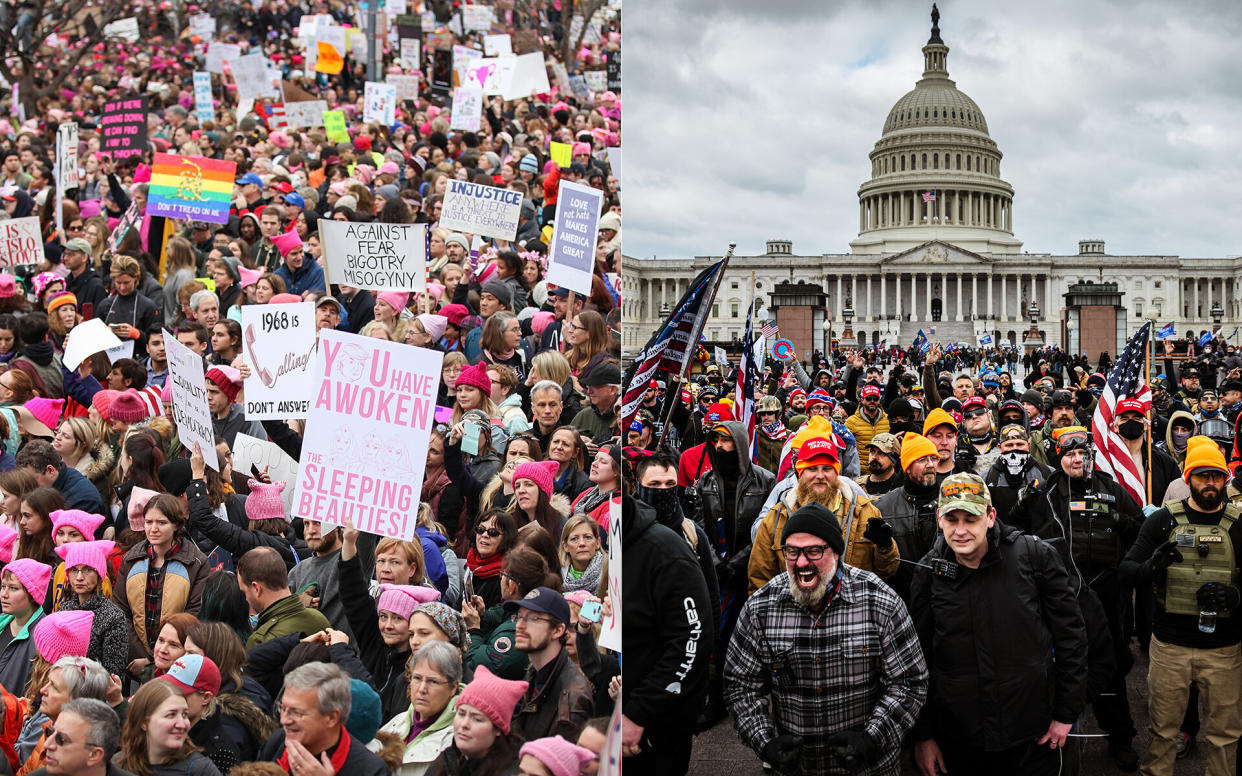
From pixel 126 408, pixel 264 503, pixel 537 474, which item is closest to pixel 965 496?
pixel 537 474

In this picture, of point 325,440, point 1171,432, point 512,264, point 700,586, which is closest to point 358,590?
point 325,440

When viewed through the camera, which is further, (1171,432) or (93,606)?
(1171,432)

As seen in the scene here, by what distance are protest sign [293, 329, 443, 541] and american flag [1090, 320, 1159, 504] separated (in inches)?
149

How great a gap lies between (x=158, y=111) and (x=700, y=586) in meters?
18.4

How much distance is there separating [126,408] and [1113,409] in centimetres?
591

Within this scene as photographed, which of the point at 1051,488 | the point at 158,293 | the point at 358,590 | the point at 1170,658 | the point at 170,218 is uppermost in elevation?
the point at 170,218

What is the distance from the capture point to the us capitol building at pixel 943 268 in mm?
97312

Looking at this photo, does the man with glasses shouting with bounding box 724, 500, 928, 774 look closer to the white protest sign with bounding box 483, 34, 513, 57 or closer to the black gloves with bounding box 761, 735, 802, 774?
the black gloves with bounding box 761, 735, 802, 774

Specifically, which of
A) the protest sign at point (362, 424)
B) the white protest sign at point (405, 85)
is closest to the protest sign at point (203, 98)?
the white protest sign at point (405, 85)

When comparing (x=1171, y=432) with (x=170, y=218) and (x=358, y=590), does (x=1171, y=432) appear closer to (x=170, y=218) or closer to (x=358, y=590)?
(x=358, y=590)

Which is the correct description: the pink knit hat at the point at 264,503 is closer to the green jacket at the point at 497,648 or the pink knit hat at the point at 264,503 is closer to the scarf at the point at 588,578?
the green jacket at the point at 497,648

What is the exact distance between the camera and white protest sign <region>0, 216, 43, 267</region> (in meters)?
10.9

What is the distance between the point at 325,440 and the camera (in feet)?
16.4

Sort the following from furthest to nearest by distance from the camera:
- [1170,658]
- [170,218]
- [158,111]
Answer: [158,111]
[170,218]
[1170,658]
